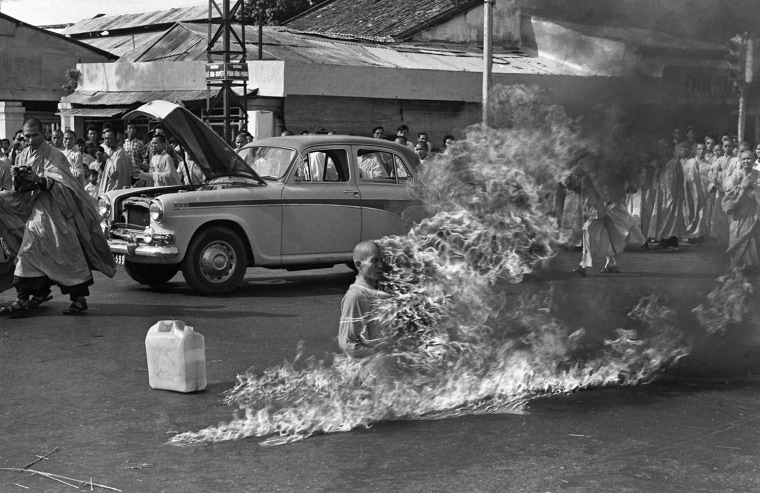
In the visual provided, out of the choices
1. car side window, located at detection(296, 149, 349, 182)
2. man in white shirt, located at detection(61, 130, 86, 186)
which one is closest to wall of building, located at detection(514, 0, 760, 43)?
car side window, located at detection(296, 149, 349, 182)

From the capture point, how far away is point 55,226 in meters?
9.61

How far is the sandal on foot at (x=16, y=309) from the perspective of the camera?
9.72 m

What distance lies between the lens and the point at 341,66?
85.4 feet

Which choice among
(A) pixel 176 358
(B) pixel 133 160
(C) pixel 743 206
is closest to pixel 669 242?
(C) pixel 743 206

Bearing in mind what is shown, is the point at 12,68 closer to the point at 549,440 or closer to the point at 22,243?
the point at 22,243

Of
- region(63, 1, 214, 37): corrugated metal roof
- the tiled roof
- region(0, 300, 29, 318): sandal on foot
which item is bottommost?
region(0, 300, 29, 318): sandal on foot

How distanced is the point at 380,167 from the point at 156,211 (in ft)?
9.69

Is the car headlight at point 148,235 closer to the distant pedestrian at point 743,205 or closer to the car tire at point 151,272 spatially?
the car tire at point 151,272

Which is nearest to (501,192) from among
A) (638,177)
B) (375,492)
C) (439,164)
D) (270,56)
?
(439,164)

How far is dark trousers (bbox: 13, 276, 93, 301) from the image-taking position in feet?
31.4

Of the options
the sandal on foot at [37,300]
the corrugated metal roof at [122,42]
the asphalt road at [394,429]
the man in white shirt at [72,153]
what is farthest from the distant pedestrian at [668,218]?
the corrugated metal roof at [122,42]

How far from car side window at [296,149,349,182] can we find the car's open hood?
1.95 ft

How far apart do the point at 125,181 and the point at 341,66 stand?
11.1m

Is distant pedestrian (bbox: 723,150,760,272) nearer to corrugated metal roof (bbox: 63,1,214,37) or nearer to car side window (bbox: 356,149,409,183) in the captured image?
car side window (bbox: 356,149,409,183)
